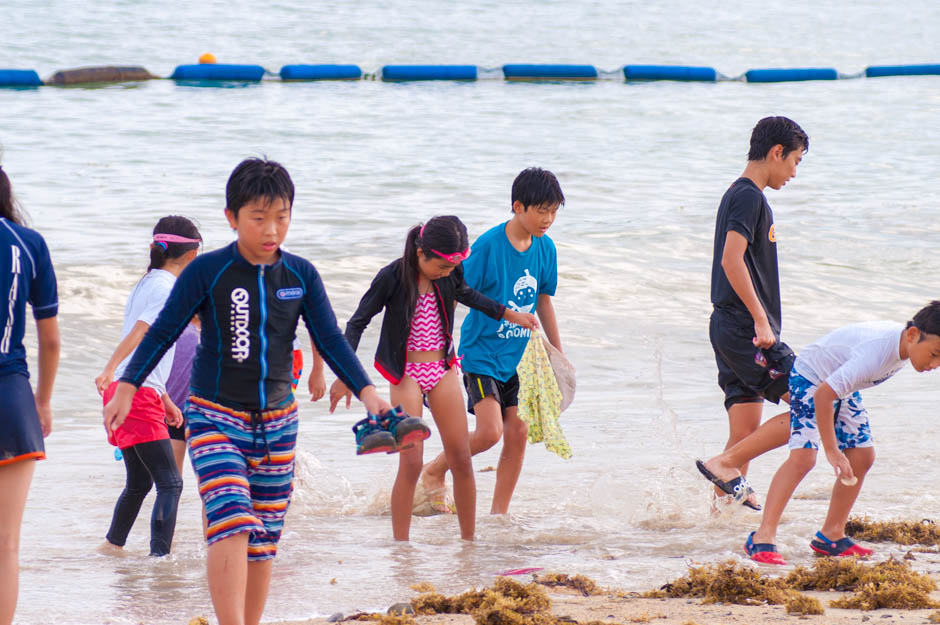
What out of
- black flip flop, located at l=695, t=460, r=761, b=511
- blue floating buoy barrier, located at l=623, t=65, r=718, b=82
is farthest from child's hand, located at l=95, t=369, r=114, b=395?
blue floating buoy barrier, located at l=623, t=65, r=718, b=82

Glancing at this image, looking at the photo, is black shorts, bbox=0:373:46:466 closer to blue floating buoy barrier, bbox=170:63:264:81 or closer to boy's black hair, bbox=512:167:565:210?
boy's black hair, bbox=512:167:565:210

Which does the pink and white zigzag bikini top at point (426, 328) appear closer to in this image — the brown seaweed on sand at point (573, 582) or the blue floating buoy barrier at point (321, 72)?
the brown seaweed on sand at point (573, 582)

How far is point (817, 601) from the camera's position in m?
4.00

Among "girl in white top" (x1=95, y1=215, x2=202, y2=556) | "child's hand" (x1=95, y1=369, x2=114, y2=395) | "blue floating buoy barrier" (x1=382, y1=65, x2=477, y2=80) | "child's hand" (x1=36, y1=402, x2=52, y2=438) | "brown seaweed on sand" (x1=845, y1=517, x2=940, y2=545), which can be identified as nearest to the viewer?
"child's hand" (x1=36, y1=402, x2=52, y2=438)

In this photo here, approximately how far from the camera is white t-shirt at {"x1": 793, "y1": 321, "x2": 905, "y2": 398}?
456 centimetres

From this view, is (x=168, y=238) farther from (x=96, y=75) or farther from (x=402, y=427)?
(x=96, y=75)

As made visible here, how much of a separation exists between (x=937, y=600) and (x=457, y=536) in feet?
7.63

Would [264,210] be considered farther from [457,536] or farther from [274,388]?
[457,536]

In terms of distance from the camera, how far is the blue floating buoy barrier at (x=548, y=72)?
3366 cm

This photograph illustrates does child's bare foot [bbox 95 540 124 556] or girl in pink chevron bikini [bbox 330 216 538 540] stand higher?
girl in pink chevron bikini [bbox 330 216 538 540]

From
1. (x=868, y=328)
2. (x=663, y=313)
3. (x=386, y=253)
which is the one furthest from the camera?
(x=386, y=253)

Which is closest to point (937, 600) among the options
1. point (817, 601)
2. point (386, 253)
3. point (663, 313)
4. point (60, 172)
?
point (817, 601)

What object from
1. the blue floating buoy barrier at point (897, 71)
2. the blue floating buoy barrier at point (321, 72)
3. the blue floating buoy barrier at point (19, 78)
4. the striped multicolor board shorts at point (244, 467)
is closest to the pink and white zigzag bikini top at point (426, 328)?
the striped multicolor board shorts at point (244, 467)

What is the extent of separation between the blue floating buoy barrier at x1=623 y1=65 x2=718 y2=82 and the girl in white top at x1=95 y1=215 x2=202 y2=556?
102 feet
